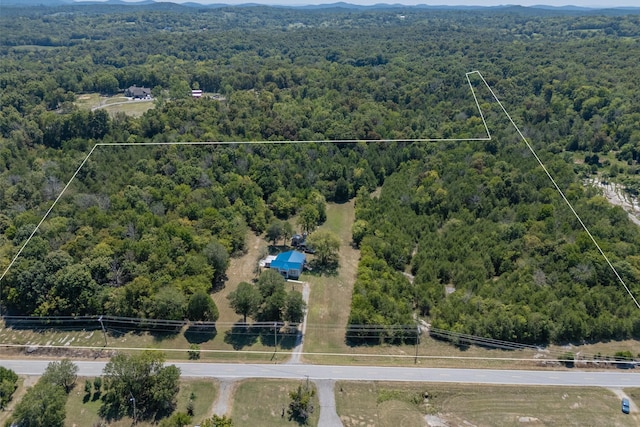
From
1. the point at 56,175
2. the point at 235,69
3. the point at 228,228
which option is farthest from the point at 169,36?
the point at 228,228

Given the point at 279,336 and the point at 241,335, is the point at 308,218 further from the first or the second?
the point at 241,335

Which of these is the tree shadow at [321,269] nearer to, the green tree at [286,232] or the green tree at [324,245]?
the green tree at [324,245]

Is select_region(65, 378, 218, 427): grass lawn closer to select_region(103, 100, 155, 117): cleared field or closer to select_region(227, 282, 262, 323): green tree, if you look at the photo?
select_region(227, 282, 262, 323): green tree

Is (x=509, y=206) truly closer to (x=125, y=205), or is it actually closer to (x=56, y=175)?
(x=125, y=205)

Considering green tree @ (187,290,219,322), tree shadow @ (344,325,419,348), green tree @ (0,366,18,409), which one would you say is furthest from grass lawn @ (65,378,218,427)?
A: tree shadow @ (344,325,419,348)

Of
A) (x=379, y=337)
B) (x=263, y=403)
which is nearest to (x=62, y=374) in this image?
(x=263, y=403)
